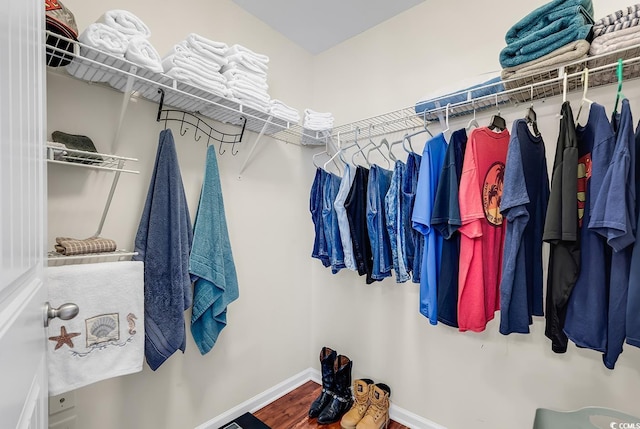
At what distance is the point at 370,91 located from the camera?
2049mm

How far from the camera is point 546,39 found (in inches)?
44.5

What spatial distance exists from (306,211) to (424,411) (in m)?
1.54

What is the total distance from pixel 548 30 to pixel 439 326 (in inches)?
59.0

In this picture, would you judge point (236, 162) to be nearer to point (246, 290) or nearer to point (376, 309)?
point (246, 290)

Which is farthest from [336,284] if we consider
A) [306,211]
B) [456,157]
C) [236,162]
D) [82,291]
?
[82,291]

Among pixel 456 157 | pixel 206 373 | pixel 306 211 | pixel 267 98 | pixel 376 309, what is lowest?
pixel 206 373

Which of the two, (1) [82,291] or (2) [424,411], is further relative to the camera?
(2) [424,411]

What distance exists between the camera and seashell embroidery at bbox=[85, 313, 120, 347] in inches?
41.7

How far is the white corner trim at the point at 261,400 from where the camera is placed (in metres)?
1.75

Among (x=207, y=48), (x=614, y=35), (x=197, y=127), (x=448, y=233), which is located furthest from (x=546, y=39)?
(x=197, y=127)

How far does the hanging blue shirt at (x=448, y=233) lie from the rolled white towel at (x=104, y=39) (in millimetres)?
1386

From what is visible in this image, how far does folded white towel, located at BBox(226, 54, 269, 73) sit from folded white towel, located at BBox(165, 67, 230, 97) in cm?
15

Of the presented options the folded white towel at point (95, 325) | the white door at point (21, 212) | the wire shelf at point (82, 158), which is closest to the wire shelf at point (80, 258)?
the folded white towel at point (95, 325)

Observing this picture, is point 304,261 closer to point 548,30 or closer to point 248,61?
point 248,61
